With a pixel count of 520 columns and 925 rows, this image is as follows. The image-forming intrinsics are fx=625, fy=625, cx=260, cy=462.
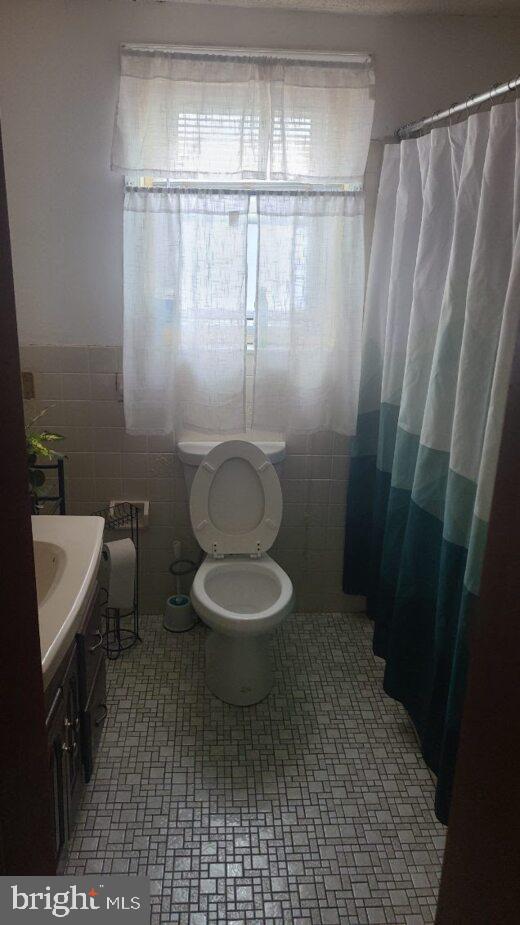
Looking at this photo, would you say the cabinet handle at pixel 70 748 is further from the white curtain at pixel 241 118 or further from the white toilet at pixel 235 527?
the white curtain at pixel 241 118

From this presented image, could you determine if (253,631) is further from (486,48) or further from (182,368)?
(486,48)

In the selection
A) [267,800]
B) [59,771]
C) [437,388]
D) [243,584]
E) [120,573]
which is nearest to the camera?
[59,771]

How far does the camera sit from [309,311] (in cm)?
248

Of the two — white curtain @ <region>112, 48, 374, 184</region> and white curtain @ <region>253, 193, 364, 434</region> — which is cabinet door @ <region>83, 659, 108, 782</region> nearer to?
white curtain @ <region>253, 193, 364, 434</region>

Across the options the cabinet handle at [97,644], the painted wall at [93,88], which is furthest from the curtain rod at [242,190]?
the cabinet handle at [97,644]

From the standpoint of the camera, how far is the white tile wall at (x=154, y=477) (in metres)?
2.56

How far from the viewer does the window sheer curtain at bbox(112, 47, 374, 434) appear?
2.26m

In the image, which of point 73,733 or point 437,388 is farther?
point 437,388

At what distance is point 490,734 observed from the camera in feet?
2.62

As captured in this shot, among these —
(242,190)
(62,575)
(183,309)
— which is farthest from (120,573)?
(242,190)

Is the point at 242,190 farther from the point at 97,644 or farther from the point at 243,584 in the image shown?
the point at 97,644

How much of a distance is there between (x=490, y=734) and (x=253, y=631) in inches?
55.2

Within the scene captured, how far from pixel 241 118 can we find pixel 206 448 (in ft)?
4.06

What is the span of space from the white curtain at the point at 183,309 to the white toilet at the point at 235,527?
205mm
